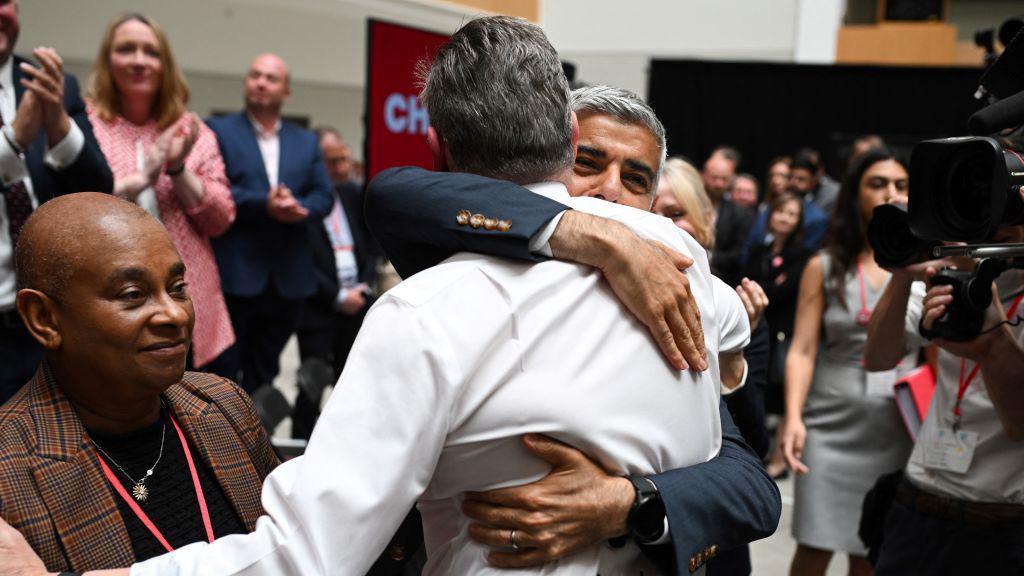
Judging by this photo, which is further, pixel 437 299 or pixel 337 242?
pixel 337 242

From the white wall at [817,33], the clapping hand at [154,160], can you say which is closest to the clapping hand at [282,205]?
the clapping hand at [154,160]

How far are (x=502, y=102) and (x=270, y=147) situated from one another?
10.9 feet

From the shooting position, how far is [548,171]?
50.9 inches

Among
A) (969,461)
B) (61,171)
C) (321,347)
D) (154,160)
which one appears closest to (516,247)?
(969,461)

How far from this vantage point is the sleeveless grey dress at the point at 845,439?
343 centimetres

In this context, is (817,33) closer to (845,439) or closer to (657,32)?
(657,32)

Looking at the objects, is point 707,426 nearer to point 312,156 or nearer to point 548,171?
point 548,171

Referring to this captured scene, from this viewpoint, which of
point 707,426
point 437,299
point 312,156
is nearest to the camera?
point 437,299

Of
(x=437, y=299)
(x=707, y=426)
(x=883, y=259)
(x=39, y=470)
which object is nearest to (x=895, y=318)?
(x=883, y=259)

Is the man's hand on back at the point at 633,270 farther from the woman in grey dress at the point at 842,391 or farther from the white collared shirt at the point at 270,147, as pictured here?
the white collared shirt at the point at 270,147

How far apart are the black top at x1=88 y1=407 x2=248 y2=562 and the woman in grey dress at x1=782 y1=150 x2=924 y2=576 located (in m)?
2.28

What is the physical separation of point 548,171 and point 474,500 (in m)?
0.45

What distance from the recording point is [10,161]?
2684 mm

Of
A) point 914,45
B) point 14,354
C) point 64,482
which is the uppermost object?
point 914,45
